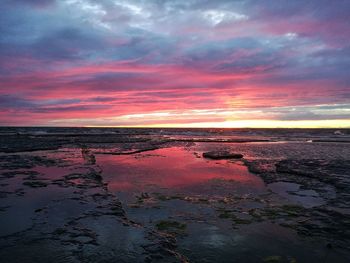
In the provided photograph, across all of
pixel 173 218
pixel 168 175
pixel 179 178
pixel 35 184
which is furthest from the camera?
pixel 168 175

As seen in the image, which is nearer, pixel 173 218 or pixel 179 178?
pixel 173 218

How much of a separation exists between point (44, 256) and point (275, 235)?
6749 millimetres

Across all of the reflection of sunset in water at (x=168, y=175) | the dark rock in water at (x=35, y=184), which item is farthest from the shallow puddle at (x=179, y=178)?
the dark rock in water at (x=35, y=184)

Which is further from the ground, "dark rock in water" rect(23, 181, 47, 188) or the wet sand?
"dark rock in water" rect(23, 181, 47, 188)

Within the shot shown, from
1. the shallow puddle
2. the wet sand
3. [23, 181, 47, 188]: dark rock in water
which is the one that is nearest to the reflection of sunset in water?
the shallow puddle

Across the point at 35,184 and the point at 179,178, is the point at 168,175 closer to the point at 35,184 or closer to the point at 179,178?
the point at 179,178

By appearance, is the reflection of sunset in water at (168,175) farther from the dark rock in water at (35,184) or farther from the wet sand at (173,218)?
the dark rock in water at (35,184)

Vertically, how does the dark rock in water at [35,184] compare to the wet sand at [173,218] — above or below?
above

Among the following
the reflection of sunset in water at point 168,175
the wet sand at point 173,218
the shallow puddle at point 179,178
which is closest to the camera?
the wet sand at point 173,218

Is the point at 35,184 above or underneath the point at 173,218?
above

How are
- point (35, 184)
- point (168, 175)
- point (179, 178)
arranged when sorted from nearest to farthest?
point (35, 184) < point (179, 178) < point (168, 175)

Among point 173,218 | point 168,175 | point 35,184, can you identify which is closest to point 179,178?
point 168,175

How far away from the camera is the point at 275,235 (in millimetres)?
9594

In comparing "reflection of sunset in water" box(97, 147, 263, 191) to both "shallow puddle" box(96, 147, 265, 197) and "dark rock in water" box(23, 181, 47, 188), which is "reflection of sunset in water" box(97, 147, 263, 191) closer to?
"shallow puddle" box(96, 147, 265, 197)
